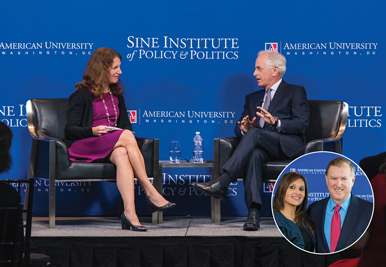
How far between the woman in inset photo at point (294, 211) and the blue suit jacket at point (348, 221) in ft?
0.08

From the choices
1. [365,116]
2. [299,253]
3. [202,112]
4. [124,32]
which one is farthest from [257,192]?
[124,32]

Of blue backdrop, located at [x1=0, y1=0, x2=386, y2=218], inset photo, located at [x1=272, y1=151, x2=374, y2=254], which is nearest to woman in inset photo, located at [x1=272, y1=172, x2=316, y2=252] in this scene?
inset photo, located at [x1=272, y1=151, x2=374, y2=254]

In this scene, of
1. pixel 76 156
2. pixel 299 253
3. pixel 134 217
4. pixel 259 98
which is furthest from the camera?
pixel 259 98

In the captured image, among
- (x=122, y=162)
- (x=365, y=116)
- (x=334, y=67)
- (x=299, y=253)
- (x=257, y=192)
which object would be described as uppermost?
(x=334, y=67)

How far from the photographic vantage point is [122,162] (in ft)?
11.3

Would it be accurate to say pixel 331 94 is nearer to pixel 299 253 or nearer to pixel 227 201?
pixel 227 201

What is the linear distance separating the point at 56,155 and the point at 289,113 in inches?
68.7

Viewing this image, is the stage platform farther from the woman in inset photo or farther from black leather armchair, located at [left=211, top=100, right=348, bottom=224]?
the woman in inset photo

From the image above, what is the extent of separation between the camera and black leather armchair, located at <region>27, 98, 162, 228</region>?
3.52 m

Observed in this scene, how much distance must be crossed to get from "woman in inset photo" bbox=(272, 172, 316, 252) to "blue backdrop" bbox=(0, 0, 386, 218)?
100 inches

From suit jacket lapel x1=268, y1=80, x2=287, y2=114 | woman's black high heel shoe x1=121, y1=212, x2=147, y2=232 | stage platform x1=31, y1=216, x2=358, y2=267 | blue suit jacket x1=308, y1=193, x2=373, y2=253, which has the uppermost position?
suit jacket lapel x1=268, y1=80, x2=287, y2=114

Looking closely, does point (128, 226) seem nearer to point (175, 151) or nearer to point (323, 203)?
point (175, 151)

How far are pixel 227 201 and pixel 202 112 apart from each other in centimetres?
80

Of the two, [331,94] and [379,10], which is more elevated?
[379,10]
